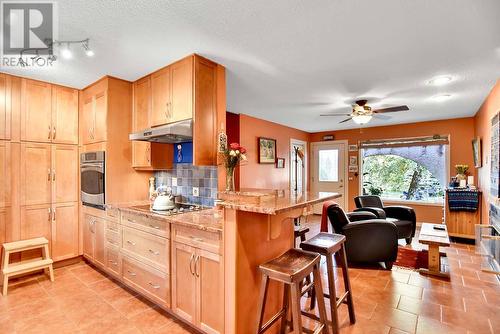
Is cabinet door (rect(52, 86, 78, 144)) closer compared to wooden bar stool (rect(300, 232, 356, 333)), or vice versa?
wooden bar stool (rect(300, 232, 356, 333))

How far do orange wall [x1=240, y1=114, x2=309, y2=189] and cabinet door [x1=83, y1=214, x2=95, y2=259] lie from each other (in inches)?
97.4

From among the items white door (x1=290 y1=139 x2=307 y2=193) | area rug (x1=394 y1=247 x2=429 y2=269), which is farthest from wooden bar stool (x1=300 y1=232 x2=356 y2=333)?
white door (x1=290 y1=139 x2=307 y2=193)

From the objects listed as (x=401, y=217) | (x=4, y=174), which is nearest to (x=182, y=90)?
(x=4, y=174)

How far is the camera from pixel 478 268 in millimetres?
3193

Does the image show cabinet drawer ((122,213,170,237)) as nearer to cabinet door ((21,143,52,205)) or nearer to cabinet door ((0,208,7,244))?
cabinet door ((21,143,52,205))

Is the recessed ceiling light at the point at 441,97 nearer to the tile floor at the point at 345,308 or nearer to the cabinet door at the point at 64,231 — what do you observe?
the tile floor at the point at 345,308

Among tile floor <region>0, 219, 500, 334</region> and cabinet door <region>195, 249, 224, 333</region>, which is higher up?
A: cabinet door <region>195, 249, 224, 333</region>

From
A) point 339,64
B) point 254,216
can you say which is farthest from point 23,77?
point 339,64

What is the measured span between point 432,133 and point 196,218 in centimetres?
555

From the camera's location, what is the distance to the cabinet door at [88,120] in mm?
3152

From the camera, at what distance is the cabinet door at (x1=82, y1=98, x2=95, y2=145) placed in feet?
10.3

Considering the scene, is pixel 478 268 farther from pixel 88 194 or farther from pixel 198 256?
pixel 88 194

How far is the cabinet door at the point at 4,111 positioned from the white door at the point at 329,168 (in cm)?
621

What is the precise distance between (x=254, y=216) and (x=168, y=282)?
1.04m
